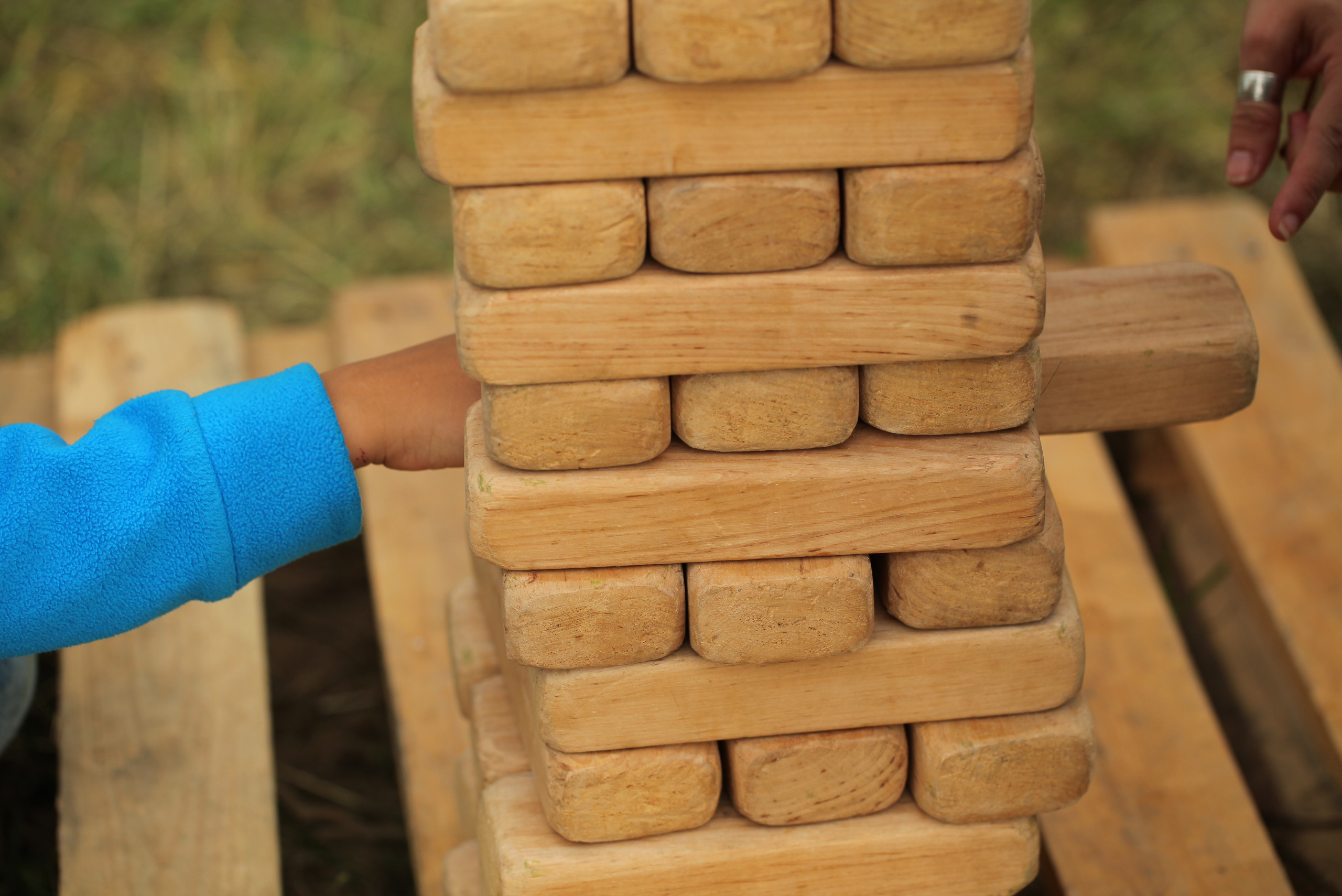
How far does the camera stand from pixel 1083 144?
130 inches

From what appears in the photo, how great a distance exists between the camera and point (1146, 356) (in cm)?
135

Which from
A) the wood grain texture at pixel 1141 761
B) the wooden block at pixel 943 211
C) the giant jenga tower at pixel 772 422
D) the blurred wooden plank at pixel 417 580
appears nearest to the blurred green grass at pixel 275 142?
the blurred wooden plank at pixel 417 580

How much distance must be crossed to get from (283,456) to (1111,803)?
3.84 ft

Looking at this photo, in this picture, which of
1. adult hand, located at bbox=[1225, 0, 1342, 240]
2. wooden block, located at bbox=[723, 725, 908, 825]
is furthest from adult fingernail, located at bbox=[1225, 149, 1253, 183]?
wooden block, located at bbox=[723, 725, 908, 825]

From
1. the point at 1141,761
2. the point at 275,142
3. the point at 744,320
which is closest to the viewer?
the point at 744,320

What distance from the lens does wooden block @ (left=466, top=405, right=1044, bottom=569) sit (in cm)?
116

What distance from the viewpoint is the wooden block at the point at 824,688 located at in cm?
125

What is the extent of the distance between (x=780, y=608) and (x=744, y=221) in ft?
1.18

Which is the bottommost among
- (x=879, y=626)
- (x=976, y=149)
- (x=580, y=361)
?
(x=879, y=626)

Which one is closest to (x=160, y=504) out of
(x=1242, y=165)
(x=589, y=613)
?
(x=589, y=613)

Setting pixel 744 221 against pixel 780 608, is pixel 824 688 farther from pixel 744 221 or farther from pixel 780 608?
pixel 744 221

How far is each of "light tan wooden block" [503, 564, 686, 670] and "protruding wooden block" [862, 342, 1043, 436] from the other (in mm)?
246

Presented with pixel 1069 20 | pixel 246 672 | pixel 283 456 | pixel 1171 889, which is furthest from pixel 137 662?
pixel 1069 20

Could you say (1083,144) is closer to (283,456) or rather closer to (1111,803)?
(1111,803)
